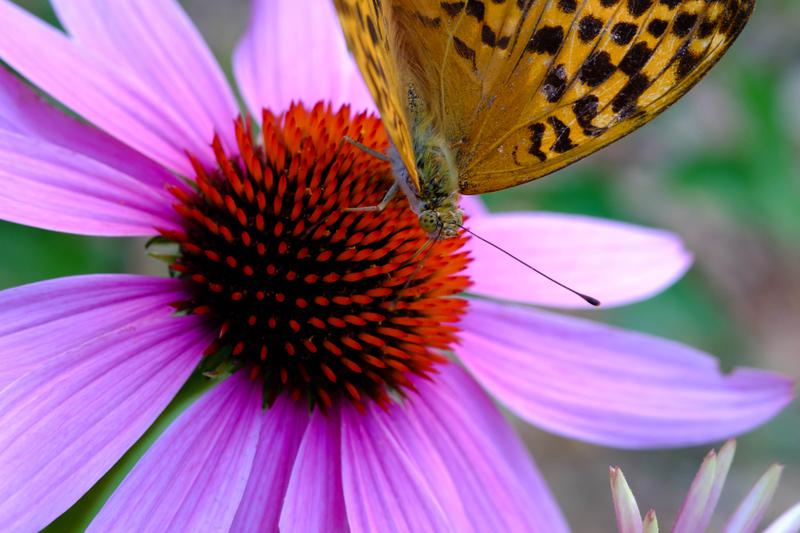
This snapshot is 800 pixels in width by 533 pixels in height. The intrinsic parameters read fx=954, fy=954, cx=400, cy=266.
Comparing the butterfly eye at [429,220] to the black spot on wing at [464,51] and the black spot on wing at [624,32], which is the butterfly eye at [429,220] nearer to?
the black spot on wing at [464,51]

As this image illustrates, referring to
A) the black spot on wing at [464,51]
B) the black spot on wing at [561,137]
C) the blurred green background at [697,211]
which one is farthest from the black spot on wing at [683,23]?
the blurred green background at [697,211]

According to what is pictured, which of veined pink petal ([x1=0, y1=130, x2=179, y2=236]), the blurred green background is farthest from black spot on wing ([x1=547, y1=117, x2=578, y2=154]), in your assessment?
the blurred green background

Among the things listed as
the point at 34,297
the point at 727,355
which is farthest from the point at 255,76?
the point at 727,355

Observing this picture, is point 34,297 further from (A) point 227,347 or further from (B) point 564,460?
(B) point 564,460

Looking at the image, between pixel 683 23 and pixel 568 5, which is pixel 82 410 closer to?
pixel 568 5

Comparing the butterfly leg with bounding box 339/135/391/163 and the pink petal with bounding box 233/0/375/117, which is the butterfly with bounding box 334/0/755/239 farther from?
the pink petal with bounding box 233/0/375/117

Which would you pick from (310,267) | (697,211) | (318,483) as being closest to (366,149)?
(310,267)
